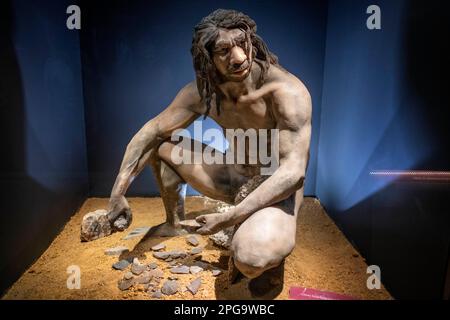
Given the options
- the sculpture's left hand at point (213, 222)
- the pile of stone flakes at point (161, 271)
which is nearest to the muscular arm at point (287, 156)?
the sculpture's left hand at point (213, 222)

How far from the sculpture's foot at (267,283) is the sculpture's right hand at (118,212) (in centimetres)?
81

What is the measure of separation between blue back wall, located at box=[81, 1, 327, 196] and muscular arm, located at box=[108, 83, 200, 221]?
0.97m

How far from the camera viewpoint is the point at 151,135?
101 inches

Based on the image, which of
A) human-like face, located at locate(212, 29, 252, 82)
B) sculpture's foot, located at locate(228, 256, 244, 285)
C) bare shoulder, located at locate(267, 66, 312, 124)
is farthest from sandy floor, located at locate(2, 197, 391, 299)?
human-like face, located at locate(212, 29, 252, 82)

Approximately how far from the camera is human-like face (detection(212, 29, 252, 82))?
205cm

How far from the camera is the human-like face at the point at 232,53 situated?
2.05 m

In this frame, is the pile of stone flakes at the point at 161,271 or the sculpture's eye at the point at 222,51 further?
the pile of stone flakes at the point at 161,271

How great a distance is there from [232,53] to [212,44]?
11 centimetres

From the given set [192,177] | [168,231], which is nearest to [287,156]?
[192,177]

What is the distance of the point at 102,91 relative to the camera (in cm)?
351

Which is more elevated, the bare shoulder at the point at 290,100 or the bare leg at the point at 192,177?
the bare shoulder at the point at 290,100

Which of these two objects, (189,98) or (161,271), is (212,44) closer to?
(189,98)

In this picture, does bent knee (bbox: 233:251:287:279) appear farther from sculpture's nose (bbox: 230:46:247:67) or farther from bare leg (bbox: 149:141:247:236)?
sculpture's nose (bbox: 230:46:247:67)

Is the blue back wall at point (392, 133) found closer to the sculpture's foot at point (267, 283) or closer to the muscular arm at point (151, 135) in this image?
the sculpture's foot at point (267, 283)
